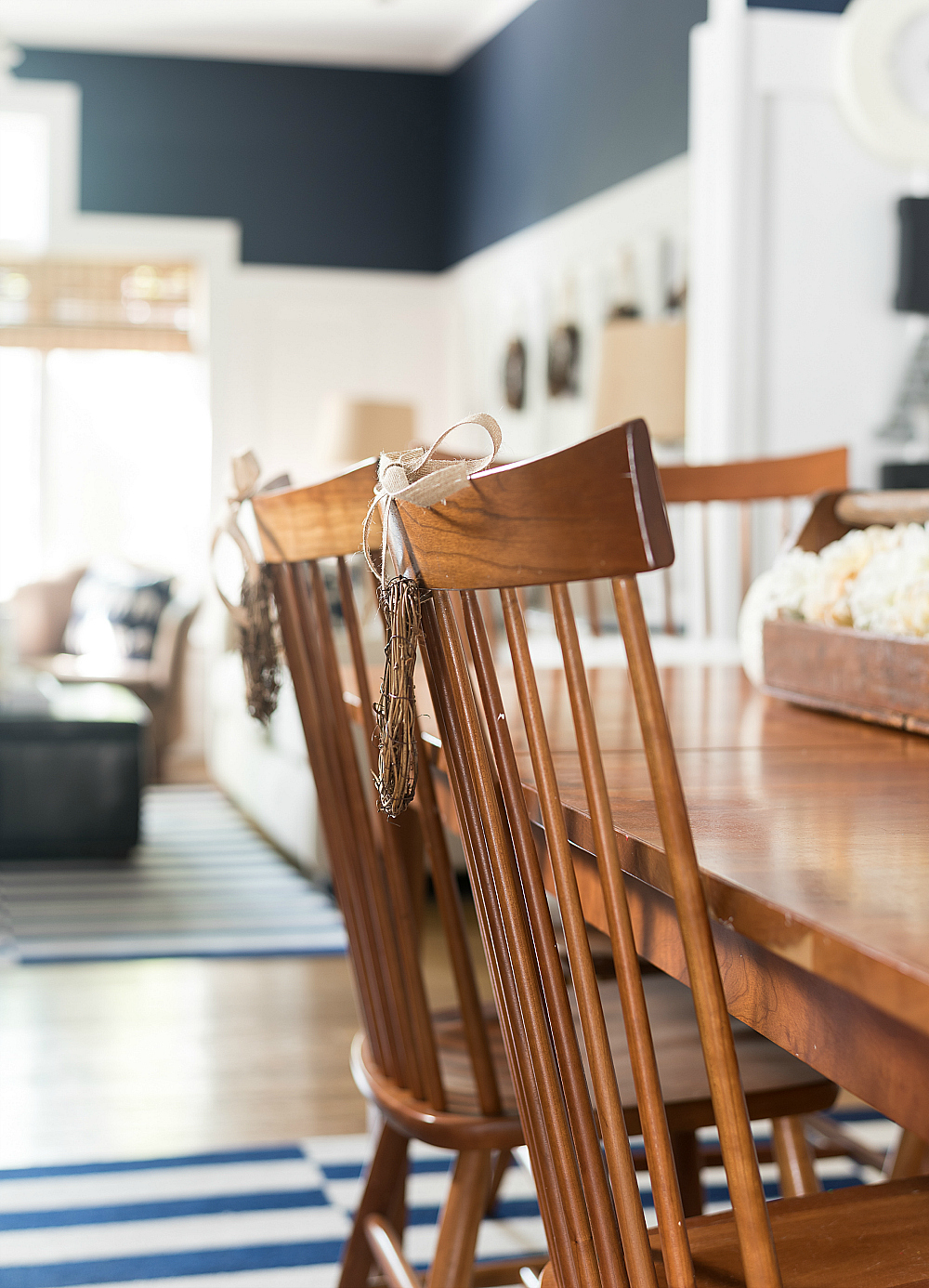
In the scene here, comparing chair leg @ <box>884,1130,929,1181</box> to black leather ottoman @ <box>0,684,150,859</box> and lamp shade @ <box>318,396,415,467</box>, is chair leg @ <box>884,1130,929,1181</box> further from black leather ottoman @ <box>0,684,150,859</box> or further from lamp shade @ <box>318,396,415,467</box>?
lamp shade @ <box>318,396,415,467</box>

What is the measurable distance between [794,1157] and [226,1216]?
0.97 m

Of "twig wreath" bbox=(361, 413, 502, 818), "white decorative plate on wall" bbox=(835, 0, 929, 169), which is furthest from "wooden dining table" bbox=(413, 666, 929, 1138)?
"white decorative plate on wall" bbox=(835, 0, 929, 169)

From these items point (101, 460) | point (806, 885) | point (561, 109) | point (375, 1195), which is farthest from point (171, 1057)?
point (101, 460)

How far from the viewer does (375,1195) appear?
4.68 feet

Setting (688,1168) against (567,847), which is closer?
(567,847)

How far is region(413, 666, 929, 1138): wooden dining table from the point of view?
565 mm

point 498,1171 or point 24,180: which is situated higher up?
point 24,180

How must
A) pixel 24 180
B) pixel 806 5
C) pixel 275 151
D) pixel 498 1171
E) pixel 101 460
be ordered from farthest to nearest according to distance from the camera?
pixel 101 460 → pixel 275 151 → pixel 24 180 → pixel 806 5 → pixel 498 1171

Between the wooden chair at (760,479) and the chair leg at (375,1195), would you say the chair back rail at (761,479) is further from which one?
the chair leg at (375,1195)

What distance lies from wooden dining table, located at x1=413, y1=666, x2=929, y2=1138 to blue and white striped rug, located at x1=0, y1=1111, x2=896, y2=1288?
1160mm

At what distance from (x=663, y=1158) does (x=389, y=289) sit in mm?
7014

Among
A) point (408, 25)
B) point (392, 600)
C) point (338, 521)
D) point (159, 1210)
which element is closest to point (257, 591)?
point (338, 521)

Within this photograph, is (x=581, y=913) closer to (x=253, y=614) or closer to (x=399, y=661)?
(x=399, y=661)

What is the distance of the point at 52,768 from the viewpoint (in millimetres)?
4359
